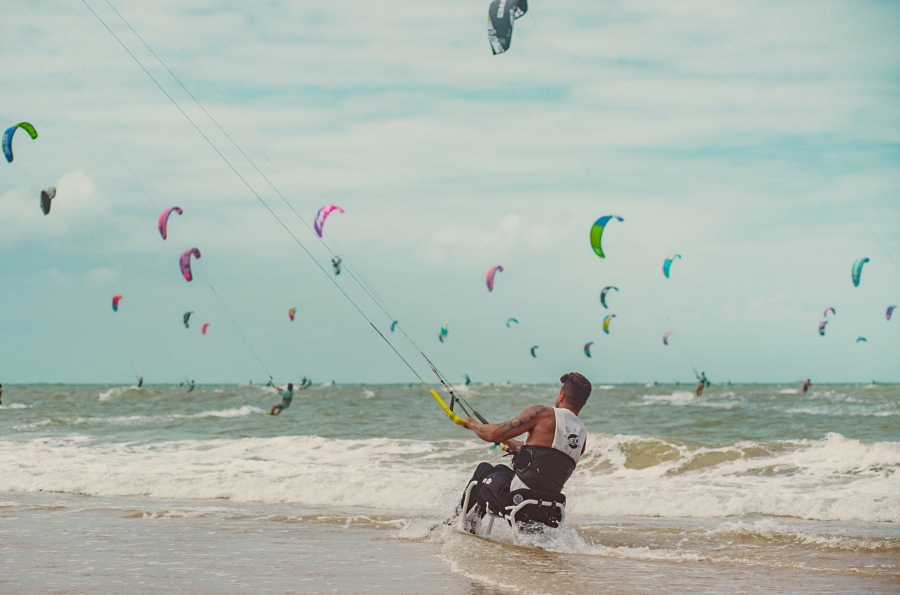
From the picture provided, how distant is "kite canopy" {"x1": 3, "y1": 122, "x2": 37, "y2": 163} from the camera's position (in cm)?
1622

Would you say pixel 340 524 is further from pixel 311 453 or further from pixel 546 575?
pixel 311 453

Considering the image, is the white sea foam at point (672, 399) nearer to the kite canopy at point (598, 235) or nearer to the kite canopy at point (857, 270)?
the kite canopy at point (857, 270)

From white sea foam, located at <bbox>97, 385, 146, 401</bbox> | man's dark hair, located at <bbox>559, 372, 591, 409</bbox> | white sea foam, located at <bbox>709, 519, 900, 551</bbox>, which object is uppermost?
man's dark hair, located at <bbox>559, 372, 591, 409</bbox>

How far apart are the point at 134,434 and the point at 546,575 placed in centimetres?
1684

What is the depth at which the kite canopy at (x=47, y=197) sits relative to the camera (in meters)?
17.9

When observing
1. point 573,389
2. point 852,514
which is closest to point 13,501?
point 573,389

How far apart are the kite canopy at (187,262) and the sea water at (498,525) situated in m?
4.21

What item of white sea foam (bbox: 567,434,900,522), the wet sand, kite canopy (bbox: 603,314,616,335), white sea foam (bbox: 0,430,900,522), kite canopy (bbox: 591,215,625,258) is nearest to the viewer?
the wet sand

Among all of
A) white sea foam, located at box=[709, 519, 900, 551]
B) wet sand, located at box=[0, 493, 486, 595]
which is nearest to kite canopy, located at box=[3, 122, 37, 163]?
wet sand, located at box=[0, 493, 486, 595]

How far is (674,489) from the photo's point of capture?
11367 millimetres

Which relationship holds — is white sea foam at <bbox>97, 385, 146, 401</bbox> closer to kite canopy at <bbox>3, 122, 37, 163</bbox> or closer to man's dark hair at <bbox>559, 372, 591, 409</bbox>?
kite canopy at <bbox>3, 122, 37, 163</bbox>

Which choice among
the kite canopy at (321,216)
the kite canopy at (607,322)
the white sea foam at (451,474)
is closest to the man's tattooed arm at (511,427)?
the white sea foam at (451,474)

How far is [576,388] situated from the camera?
636cm

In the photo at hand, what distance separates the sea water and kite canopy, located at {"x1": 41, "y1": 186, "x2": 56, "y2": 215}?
473 centimetres
